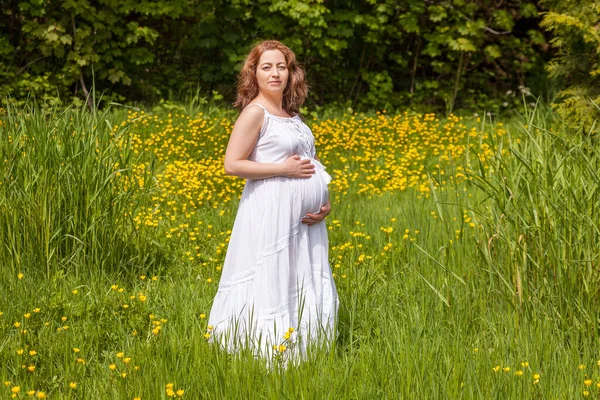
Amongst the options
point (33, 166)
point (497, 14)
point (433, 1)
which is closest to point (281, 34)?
point (433, 1)

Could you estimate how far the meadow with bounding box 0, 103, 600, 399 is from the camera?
9.77 ft

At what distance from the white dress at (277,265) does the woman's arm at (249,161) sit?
0.15ft

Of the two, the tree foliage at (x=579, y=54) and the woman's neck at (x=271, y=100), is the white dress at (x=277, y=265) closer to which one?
the woman's neck at (x=271, y=100)

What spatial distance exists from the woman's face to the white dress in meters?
0.10

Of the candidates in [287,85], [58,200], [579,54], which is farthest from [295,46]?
[287,85]

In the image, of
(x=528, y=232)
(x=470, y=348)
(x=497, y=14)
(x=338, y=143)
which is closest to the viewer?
(x=470, y=348)

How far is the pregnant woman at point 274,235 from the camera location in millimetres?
3227

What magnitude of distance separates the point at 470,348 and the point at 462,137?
225 inches

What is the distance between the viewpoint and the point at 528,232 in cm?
365

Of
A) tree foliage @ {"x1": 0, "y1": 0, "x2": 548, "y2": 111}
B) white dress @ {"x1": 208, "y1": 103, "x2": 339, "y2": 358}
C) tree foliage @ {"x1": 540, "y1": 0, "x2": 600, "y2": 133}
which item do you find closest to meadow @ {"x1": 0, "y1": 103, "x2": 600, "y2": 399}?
white dress @ {"x1": 208, "y1": 103, "x2": 339, "y2": 358}

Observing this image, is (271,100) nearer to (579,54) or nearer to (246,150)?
(246,150)

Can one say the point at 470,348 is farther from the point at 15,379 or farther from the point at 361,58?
the point at 361,58

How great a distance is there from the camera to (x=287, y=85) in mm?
3477

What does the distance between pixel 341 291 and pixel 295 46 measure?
6.55 metres
